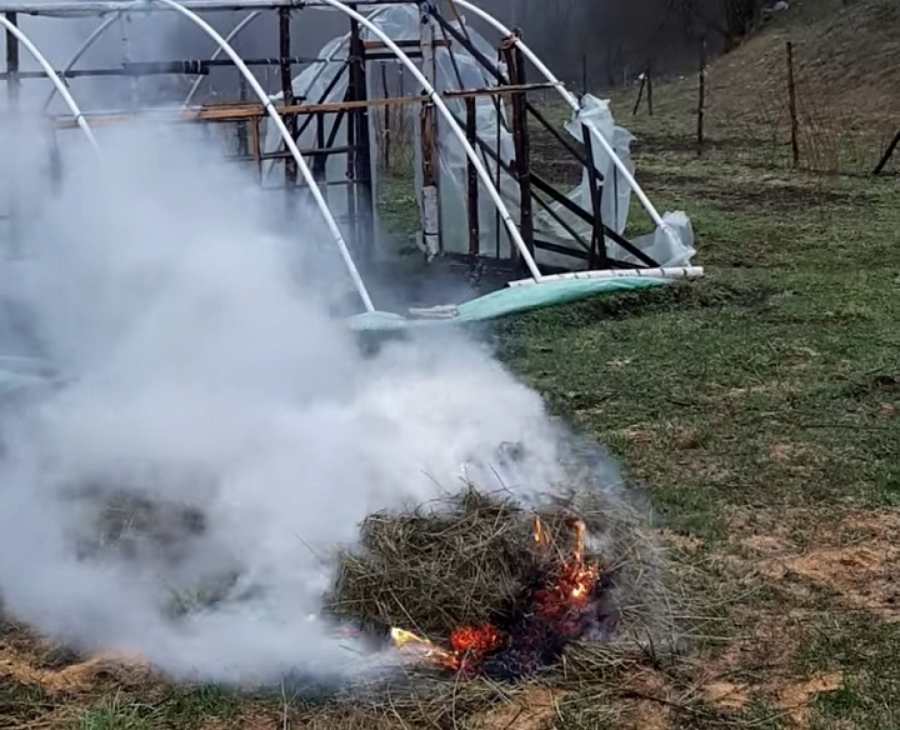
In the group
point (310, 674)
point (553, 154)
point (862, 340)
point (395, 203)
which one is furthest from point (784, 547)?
point (553, 154)

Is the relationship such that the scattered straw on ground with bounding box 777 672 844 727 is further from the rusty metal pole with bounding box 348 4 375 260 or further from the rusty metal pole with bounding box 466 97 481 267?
the rusty metal pole with bounding box 348 4 375 260

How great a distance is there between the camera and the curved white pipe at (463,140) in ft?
28.7

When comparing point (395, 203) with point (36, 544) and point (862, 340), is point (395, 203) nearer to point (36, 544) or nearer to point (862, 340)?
point (862, 340)

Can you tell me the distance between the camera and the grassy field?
3531 millimetres

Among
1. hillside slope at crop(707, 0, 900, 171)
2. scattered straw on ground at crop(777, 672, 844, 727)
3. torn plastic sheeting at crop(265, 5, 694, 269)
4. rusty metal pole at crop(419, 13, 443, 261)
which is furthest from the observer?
hillside slope at crop(707, 0, 900, 171)

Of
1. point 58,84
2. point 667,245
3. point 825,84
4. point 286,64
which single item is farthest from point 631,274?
point 825,84

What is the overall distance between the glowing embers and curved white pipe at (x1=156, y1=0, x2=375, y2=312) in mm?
4243

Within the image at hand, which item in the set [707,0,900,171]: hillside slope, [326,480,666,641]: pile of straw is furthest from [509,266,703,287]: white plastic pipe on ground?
[707,0,900,171]: hillside slope

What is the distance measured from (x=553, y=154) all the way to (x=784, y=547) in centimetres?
1427

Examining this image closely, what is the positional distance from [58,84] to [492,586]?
20.1 ft

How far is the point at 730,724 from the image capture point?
346 cm

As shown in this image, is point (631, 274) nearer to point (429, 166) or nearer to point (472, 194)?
point (472, 194)

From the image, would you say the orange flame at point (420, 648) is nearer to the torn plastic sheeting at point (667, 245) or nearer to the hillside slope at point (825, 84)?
the torn plastic sheeting at point (667, 245)

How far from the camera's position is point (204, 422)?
5.16 m
